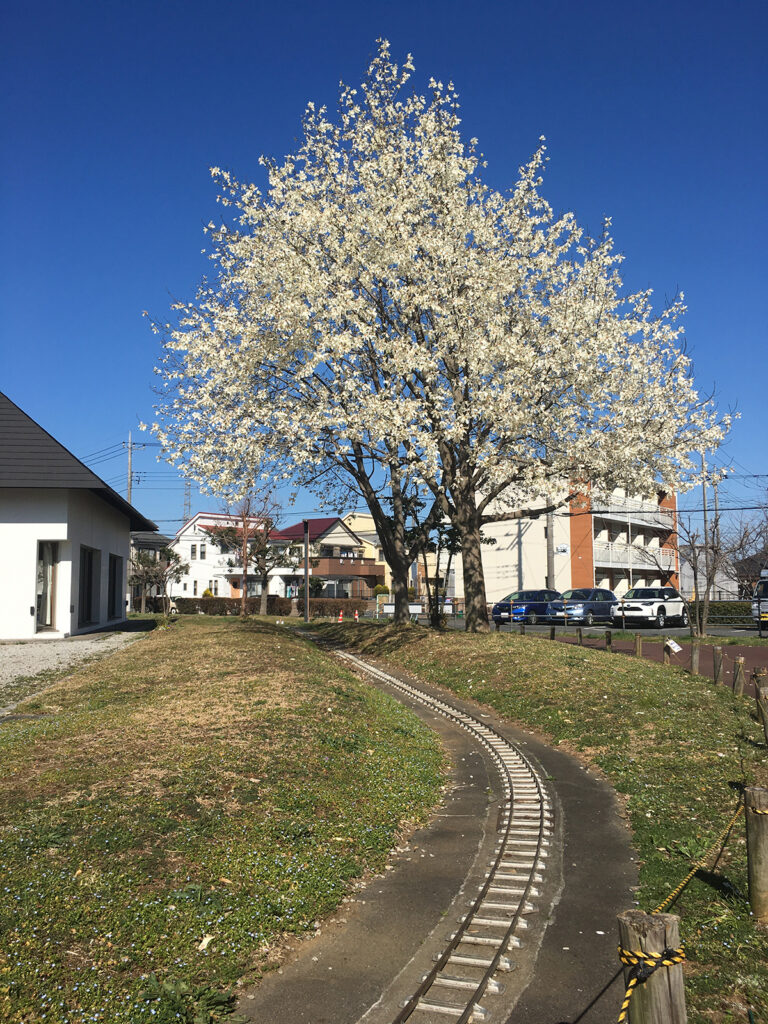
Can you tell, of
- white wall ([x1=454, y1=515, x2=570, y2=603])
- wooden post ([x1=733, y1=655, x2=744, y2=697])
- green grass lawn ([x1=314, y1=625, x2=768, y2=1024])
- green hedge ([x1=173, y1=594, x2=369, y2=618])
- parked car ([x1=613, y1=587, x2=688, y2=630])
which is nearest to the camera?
green grass lawn ([x1=314, y1=625, x2=768, y2=1024])

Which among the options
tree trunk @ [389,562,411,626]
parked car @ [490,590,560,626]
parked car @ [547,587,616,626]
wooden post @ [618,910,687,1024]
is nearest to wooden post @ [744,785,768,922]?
Answer: wooden post @ [618,910,687,1024]

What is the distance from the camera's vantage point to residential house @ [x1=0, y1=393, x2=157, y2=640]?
73.6ft

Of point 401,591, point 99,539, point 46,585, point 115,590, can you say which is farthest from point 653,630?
point 46,585

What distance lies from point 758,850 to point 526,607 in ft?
112

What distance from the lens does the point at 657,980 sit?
3.76m

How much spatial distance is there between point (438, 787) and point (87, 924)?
5655 millimetres

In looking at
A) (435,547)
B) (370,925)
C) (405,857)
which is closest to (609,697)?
(405,857)

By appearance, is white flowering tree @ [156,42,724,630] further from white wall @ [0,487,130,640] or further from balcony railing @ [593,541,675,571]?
balcony railing @ [593,541,675,571]

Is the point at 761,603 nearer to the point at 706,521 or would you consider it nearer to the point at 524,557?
the point at 706,521

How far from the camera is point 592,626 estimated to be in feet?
122

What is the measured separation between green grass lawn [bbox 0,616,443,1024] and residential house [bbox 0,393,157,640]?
983cm

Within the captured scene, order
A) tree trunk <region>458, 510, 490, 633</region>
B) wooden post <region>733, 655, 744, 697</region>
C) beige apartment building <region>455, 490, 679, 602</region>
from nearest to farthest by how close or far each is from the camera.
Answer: wooden post <region>733, 655, 744, 697</region> → tree trunk <region>458, 510, 490, 633</region> → beige apartment building <region>455, 490, 679, 602</region>

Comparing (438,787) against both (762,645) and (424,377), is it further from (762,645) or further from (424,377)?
(762,645)

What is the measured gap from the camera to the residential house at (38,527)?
883 inches
